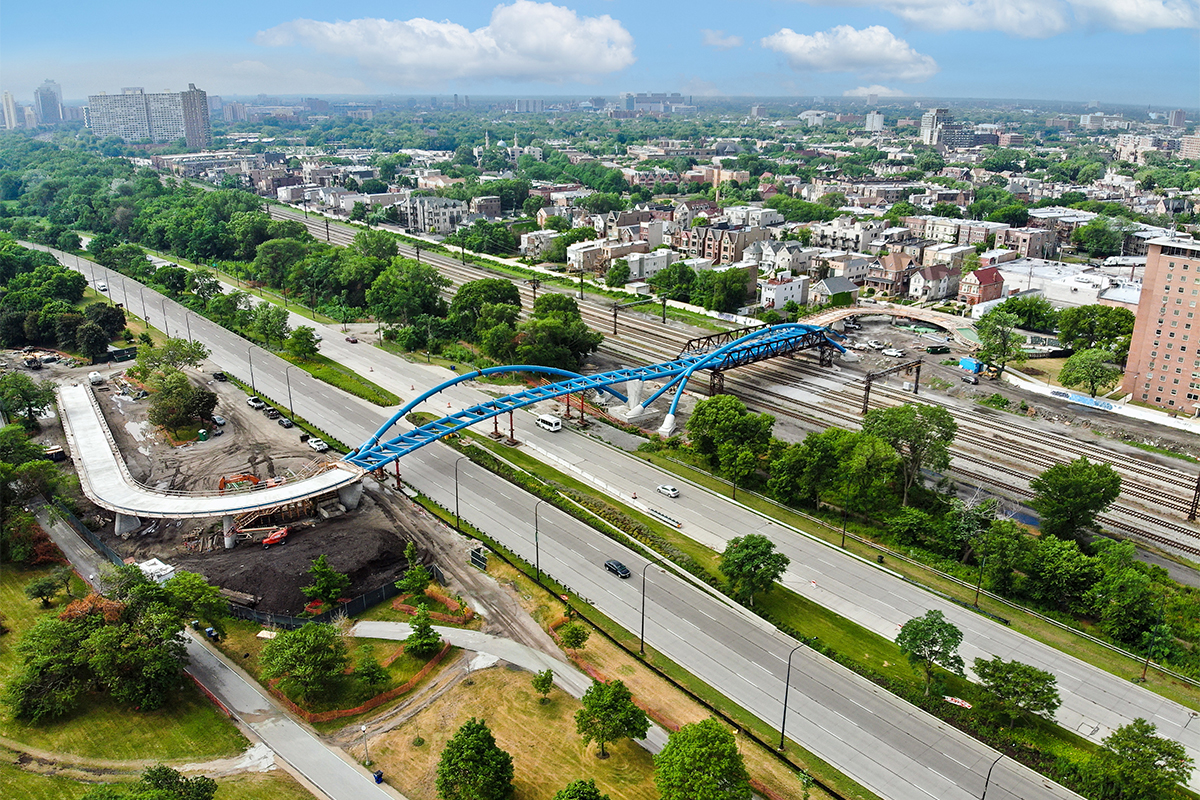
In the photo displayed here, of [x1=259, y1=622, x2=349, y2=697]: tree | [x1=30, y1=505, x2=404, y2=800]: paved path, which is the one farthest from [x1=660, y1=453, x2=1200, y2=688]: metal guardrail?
[x1=30, y1=505, x2=404, y2=800]: paved path

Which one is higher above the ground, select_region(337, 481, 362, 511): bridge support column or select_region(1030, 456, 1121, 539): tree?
select_region(1030, 456, 1121, 539): tree

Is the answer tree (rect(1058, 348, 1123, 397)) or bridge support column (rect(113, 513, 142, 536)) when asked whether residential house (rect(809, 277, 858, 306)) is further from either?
bridge support column (rect(113, 513, 142, 536))

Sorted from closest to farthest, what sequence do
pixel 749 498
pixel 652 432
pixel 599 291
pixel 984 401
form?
pixel 749 498 → pixel 652 432 → pixel 984 401 → pixel 599 291

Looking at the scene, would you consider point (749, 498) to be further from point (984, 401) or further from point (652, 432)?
point (984, 401)

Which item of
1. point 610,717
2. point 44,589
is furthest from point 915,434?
point 44,589

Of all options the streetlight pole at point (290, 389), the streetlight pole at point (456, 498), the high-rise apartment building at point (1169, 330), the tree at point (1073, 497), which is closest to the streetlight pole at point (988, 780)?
the tree at point (1073, 497)

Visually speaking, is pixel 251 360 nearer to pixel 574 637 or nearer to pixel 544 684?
pixel 574 637

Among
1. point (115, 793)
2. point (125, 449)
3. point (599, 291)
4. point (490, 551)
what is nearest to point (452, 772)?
point (115, 793)
